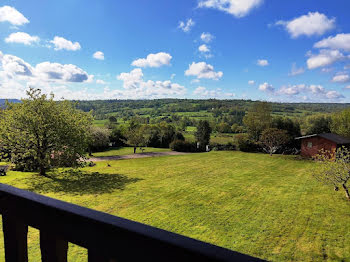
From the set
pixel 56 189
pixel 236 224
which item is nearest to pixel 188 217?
pixel 236 224

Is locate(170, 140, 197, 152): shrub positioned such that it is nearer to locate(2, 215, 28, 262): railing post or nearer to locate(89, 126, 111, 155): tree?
locate(89, 126, 111, 155): tree

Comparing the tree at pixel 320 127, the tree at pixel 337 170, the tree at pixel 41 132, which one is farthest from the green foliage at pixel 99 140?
the tree at pixel 320 127

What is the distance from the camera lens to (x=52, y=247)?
0.85 meters

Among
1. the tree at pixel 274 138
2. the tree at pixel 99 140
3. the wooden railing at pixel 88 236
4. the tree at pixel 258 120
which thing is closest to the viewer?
the wooden railing at pixel 88 236

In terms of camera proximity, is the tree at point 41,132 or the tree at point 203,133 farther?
the tree at point 203,133

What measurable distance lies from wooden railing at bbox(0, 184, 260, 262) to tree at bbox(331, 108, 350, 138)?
155 ft

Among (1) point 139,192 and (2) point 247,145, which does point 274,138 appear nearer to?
(2) point 247,145

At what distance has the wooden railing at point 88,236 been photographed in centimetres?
56

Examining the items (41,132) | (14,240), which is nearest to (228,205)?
(14,240)

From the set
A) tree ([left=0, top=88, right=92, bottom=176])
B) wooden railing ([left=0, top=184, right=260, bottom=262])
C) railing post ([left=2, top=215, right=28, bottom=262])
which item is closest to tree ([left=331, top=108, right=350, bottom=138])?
tree ([left=0, top=88, right=92, bottom=176])

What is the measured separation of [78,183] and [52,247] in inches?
651

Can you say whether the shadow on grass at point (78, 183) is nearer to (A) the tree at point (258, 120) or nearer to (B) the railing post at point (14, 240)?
(B) the railing post at point (14, 240)

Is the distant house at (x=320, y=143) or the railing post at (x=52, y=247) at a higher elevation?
the railing post at (x=52, y=247)

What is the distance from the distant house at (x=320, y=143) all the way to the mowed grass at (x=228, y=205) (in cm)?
972
